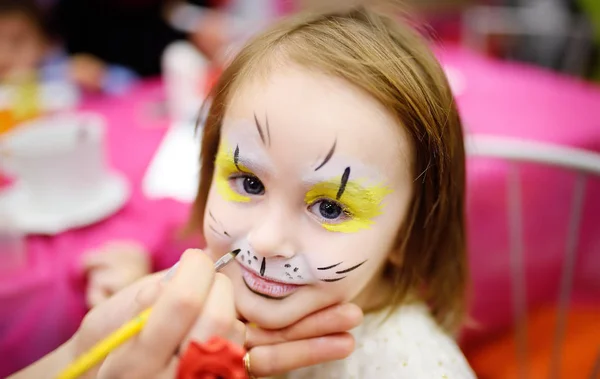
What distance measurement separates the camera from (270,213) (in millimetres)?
478

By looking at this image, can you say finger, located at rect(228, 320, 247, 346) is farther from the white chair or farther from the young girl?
the white chair

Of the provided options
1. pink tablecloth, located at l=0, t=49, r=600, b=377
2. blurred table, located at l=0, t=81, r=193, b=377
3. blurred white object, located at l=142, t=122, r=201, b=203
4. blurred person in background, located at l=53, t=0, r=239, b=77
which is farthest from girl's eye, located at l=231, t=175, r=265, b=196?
blurred person in background, located at l=53, t=0, r=239, b=77

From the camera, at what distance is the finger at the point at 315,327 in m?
0.49

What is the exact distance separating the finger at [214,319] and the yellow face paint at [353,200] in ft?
0.41

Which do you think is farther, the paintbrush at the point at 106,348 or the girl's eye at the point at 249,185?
the girl's eye at the point at 249,185

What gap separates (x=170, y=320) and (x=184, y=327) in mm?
11

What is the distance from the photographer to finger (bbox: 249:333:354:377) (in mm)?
→ 471

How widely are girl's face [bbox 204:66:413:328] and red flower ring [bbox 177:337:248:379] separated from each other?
0.36 ft

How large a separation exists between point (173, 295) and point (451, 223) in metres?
0.35

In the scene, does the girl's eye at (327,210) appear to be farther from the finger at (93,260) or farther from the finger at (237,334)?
the finger at (93,260)

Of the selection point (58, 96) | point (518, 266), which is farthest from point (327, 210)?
point (58, 96)

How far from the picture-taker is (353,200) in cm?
48

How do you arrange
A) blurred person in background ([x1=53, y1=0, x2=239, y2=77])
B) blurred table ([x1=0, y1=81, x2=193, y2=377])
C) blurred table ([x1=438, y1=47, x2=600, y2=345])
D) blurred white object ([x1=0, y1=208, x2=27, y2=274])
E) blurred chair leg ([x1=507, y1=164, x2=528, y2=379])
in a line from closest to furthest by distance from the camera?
1. blurred table ([x1=0, y1=81, x2=193, y2=377])
2. blurred white object ([x1=0, y1=208, x2=27, y2=274])
3. blurred chair leg ([x1=507, y1=164, x2=528, y2=379])
4. blurred table ([x1=438, y1=47, x2=600, y2=345])
5. blurred person in background ([x1=53, y1=0, x2=239, y2=77])

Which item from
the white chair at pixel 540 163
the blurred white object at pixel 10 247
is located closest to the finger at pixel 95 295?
the blurred white object at pixel 10 247
